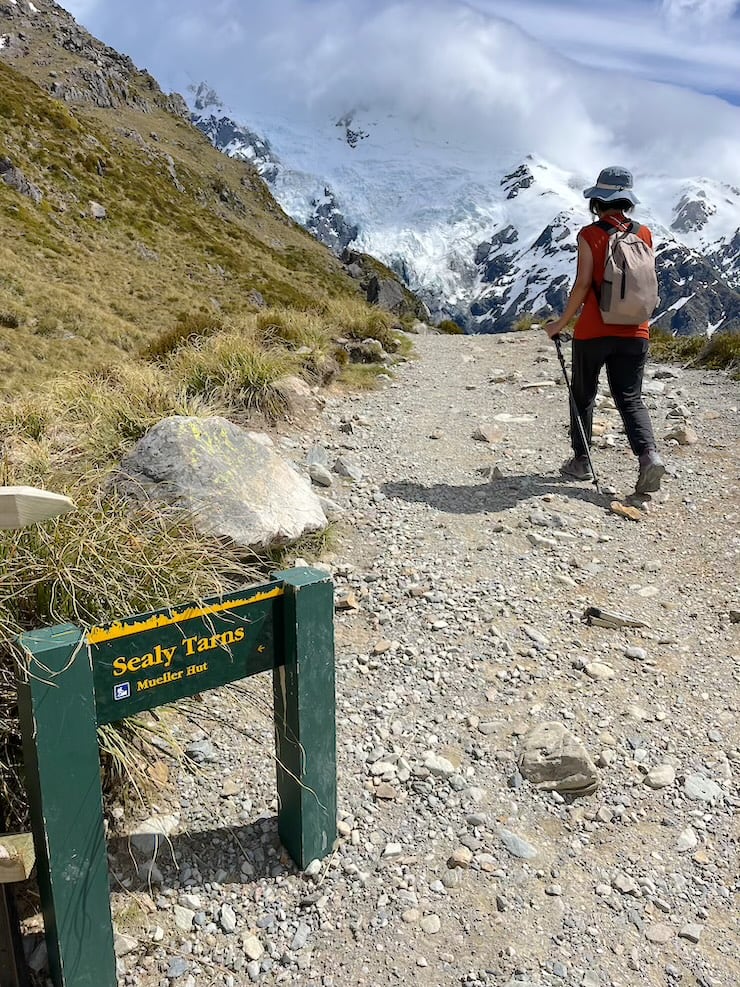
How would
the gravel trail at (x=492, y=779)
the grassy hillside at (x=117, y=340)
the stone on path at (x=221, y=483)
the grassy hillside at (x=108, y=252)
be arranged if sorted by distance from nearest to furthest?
1. the gravel trail at (x=492, y=779)
2. the grassy hillside at (x=117, y=340)
3. the stone on path at (x=221, y=483)
4. the grassy hillside at (x=108, y=252)

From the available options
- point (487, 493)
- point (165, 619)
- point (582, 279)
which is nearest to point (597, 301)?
point (582, 279)

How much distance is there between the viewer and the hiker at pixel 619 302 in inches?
228

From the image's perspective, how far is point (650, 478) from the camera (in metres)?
6.17

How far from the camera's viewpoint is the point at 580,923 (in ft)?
8.48

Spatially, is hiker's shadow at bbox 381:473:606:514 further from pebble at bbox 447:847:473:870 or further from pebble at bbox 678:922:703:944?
pebble at bbox 678:922:703:944

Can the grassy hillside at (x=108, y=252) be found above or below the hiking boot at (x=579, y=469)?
above

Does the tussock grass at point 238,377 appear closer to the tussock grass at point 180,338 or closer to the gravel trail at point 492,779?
the tussock grass at point 180,338

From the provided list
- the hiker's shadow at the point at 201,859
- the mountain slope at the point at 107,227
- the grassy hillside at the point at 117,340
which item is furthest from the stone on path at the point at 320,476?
the mountain slope at the point at 107,227

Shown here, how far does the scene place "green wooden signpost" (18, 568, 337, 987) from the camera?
1986mm

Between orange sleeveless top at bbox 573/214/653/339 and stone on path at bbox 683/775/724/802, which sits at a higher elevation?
orange sleeveless top at bbox 573/214/653/339

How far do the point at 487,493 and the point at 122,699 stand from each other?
479 cm

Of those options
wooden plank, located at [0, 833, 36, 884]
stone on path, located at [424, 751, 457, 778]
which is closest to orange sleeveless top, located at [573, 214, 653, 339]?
stone on path, located at [424, 751, 457, 778]

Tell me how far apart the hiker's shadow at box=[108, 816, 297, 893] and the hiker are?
15.1 feet

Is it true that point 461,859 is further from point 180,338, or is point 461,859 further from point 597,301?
point 180,338
